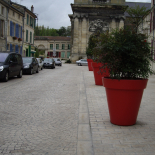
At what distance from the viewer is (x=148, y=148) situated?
375 centimetres

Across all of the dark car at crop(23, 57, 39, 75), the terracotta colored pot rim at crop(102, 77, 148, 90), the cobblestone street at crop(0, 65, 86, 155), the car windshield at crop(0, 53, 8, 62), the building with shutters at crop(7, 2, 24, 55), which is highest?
the building with shutters at crop(7, 2, 24, 55)

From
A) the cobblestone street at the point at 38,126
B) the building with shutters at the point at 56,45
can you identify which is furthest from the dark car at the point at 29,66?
the building with shutters at the point at 56,45

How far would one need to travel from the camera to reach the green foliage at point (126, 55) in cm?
489

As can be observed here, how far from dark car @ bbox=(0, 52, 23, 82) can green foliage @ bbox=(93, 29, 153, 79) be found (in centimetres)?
948

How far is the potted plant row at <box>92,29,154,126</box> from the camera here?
4.83 metres

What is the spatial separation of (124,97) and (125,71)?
51cm

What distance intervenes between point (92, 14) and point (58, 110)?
150 feet

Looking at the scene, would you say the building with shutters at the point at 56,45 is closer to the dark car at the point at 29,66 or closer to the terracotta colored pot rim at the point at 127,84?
the dark car at the point at 29,66

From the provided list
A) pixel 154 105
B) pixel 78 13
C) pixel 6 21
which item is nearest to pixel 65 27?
pixel 78 13

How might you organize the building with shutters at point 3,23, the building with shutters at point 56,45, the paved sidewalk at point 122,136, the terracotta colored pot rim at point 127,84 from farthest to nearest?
the building with shutters at point 56,45, the building with shutters at point 3,23, the terracotta colored pot rim at point 127,84, the paved sidewalk at point 122,136

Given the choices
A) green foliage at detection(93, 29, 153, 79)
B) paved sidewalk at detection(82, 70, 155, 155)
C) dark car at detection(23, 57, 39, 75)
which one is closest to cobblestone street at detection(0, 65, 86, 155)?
paved sidewalk at detection(82, 70, 155, 155)

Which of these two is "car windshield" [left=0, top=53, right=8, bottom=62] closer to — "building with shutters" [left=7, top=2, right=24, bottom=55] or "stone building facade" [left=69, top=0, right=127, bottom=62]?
"building with shutters" [left=7, top=2, right=24, bottom=55]

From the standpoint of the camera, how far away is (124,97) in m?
4.85

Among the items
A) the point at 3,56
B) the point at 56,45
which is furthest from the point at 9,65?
the point at 56,45
